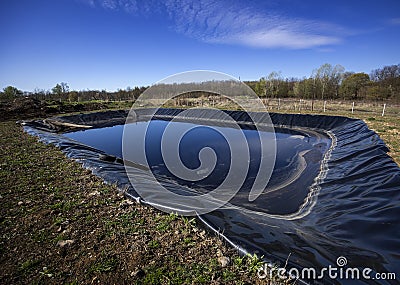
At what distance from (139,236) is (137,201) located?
Answer: 98cm

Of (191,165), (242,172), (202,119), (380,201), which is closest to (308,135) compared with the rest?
(242,172)

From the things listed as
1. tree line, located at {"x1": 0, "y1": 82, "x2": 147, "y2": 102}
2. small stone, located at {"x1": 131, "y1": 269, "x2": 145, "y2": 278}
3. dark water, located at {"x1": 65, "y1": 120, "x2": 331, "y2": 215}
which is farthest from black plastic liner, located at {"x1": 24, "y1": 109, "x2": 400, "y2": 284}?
tree line, located at {"x1": 0, "y1": 82, "x2": 147, "y2": 102}

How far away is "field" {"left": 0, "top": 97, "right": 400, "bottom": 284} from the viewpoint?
2033 mm

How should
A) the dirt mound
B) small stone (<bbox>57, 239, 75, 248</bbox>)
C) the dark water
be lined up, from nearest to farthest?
small stone (<bbox>57, 239, 75, 248</bbox>) → the dark water → the dirt mound

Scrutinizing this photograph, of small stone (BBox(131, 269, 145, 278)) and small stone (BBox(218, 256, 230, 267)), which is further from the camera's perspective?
small stone (BBox(218, 256, 230, 267))

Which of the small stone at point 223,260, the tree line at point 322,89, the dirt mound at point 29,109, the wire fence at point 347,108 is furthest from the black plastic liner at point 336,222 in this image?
the tree line at point 322,89

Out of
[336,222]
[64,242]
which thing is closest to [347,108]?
[336,222]

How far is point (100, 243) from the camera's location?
99.0 inches

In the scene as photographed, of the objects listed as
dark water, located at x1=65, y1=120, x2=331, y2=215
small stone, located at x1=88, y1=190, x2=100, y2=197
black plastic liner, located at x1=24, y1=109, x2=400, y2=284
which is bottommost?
dark water, located at x1=65, y1=120, x2=331, y2=215

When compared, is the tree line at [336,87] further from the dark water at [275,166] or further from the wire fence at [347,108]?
the dark water at [275,166]

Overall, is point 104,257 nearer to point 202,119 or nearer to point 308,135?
point 308,135

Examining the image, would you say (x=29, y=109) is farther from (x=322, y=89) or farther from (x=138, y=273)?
(x=322, y=89)

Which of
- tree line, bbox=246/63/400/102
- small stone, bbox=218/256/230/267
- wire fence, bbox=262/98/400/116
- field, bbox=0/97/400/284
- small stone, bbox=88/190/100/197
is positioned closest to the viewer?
field, bbox=0/97/400/284

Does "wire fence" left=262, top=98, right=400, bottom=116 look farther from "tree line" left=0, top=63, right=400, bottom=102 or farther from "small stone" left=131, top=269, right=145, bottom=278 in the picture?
"small stone" left=131, top=269, right=145, bottom=278
